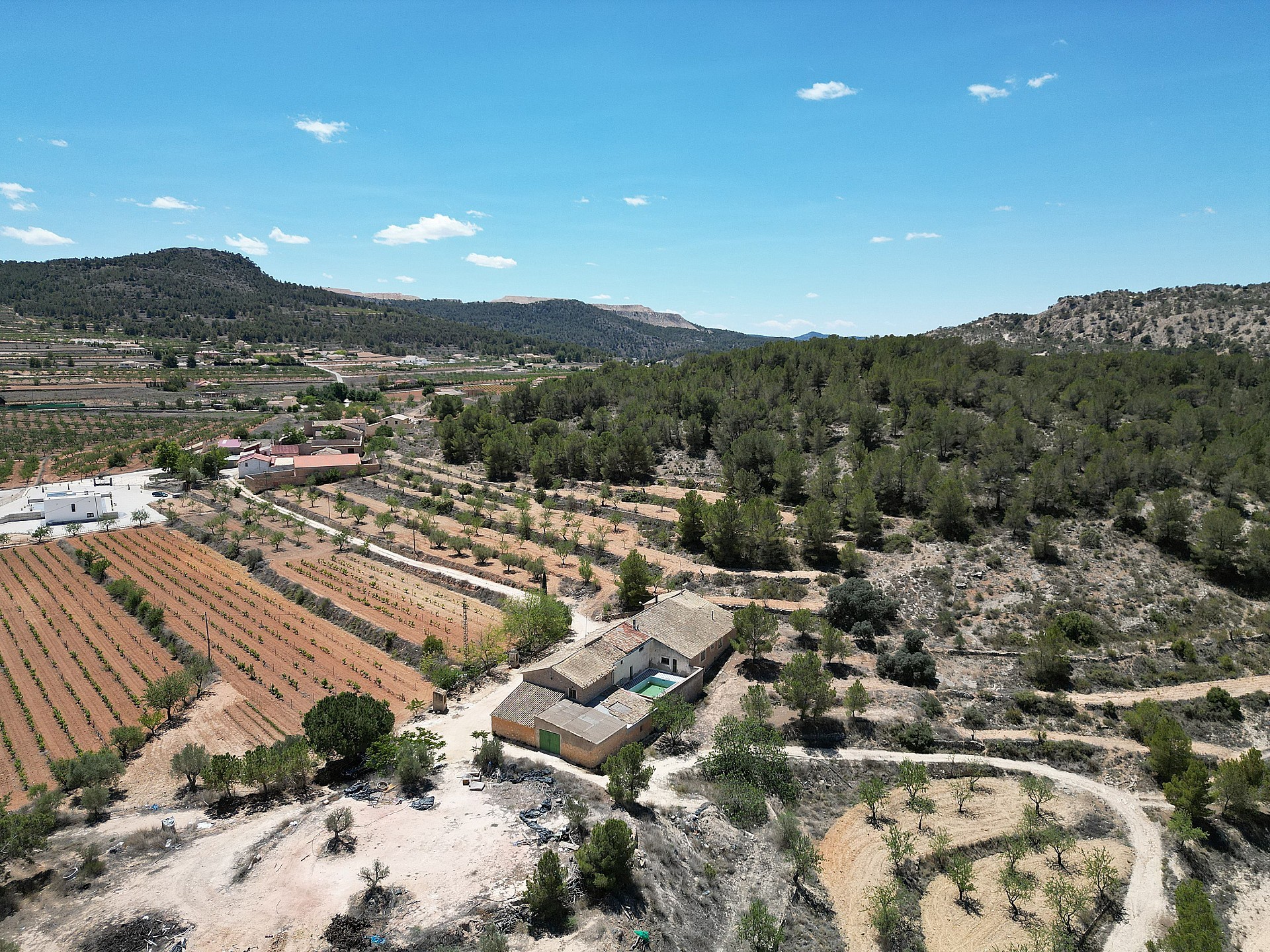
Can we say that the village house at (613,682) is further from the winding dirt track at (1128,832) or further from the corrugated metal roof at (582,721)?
the winding dirt track at (1128,832)

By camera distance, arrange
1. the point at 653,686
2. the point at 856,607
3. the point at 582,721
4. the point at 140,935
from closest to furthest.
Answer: the point at 140,935 → the point at 582,721 → the point at 653,686 → the point at 856,607

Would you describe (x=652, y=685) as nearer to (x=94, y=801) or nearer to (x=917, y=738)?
(x=917, y=738)

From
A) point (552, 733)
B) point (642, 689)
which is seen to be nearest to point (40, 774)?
point (552, 733)

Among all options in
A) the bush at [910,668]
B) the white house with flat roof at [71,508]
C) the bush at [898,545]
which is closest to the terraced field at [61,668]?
the white house with flat roof at [71,508]

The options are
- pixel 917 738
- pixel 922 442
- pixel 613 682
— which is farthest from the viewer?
pixel 922 442

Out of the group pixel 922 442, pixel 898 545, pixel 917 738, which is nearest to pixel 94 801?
pixel 917 738

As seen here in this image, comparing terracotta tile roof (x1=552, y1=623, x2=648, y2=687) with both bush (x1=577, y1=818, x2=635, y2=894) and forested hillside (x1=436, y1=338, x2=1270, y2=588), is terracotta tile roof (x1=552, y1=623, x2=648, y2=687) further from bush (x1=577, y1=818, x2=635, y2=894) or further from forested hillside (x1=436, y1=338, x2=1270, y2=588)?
forested hillside (x1=436, y1=338, x2=1270, y2=588)
